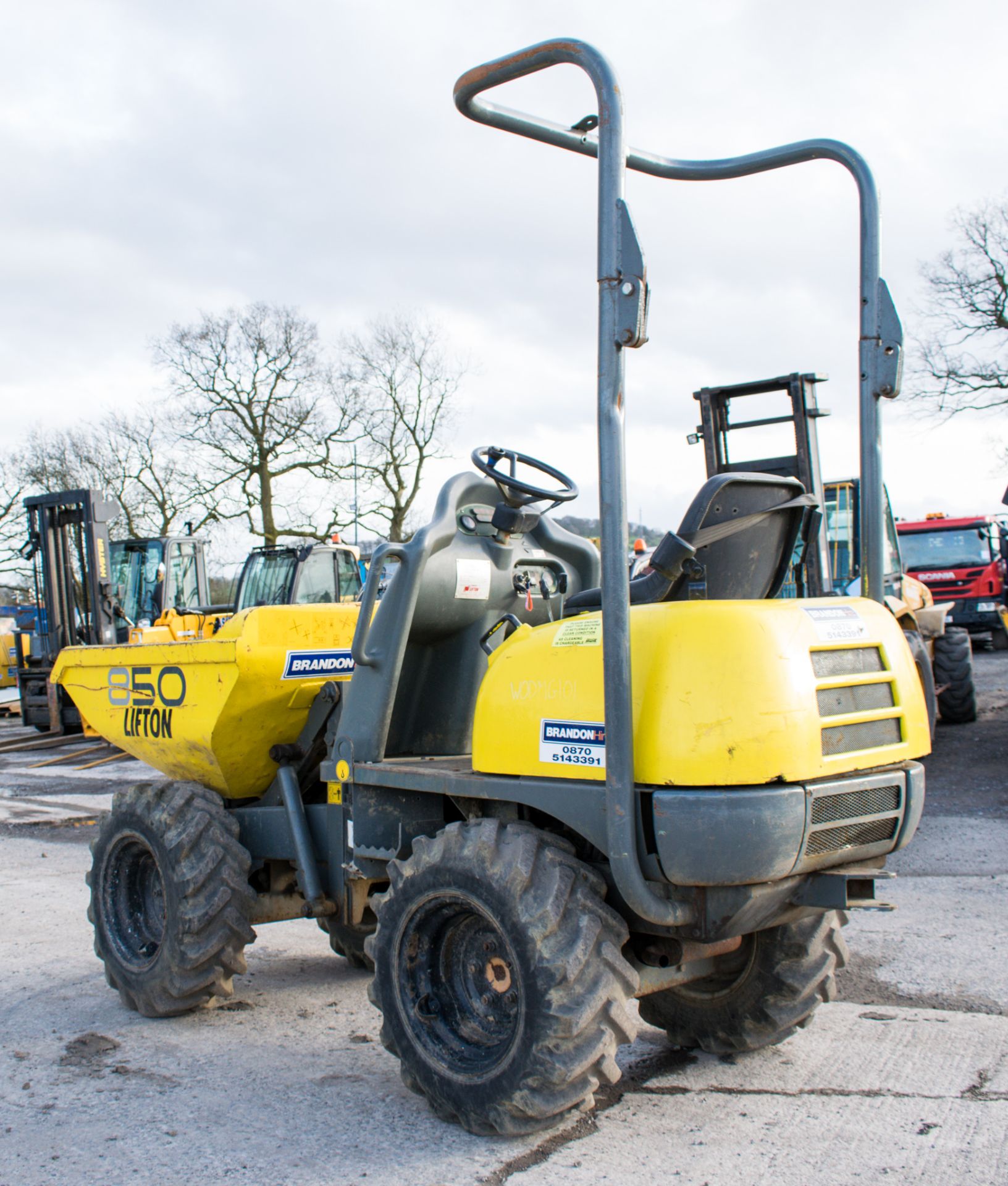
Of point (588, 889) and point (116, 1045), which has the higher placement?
point (588, 889)

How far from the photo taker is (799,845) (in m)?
2.92

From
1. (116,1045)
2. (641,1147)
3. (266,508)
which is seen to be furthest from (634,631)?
(266,508)

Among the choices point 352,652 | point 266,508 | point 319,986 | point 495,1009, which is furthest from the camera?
point 266,508

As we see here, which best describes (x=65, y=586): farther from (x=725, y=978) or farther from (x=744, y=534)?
(x=744, y=534)

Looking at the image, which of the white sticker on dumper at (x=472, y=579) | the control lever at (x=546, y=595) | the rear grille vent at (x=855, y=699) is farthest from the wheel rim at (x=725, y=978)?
the white sticker on dumper at (x=472, y=579)

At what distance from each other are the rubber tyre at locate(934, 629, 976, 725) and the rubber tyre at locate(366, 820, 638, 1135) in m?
9.33

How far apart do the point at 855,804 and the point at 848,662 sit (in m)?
0.40

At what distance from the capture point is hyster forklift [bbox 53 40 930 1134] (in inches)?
114

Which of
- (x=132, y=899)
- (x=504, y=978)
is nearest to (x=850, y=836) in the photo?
(x=504, y=978)

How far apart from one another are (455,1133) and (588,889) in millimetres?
846

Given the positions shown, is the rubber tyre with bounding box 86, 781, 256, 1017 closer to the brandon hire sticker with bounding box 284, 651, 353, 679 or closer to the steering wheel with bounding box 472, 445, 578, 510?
the brandon hire sticker with bounding box 284, 651, 353, 679

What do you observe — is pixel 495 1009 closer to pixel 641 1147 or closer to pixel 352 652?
pixel 641 1147

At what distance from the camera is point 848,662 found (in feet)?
10.5

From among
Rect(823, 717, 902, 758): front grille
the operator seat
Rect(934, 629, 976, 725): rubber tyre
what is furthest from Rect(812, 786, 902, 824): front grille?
Rect(934, 629, 976, 725): rubber tyre
